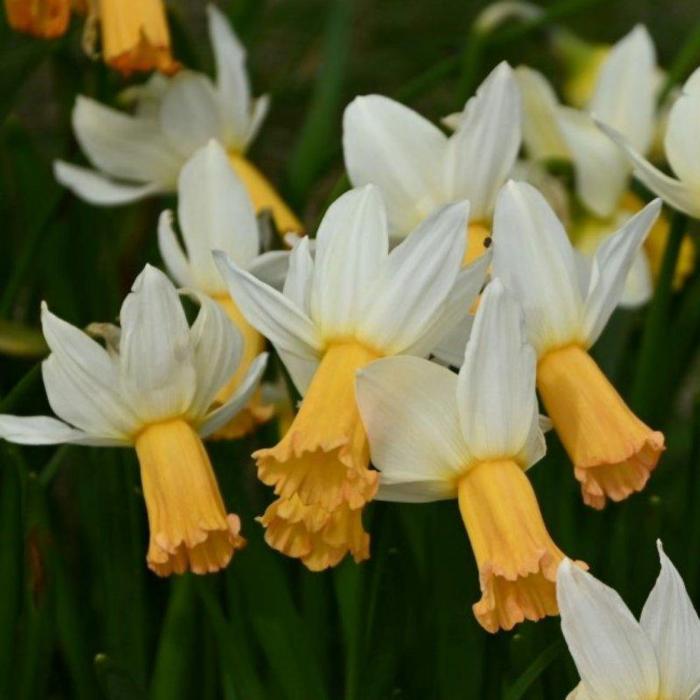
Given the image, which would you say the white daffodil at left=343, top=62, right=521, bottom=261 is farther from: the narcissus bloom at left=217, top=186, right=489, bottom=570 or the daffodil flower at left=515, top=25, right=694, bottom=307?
the daffodil flower at left=515, top=25, right=694, bottom=307

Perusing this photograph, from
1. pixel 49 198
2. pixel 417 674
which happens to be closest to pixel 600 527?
pixel 417 674

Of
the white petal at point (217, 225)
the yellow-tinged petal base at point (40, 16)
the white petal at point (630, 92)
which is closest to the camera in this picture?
the white petal at point (217, 225)

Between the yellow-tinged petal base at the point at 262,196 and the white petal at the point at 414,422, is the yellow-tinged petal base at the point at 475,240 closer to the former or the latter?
the white petal at the point at 414,422

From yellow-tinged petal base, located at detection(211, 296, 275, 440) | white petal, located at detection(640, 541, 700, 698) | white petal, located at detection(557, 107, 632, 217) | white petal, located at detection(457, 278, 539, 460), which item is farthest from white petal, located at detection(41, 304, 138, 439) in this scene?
white petal, located at detection(557, 107, 632, 217)

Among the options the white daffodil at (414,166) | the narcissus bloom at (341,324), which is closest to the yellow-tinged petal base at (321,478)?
the narcissus bloom at (341,324)

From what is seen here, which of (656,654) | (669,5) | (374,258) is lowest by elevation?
(669,5)

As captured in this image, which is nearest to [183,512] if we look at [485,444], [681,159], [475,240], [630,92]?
[485,444]

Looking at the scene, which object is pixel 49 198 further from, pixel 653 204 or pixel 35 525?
pixel 653 204
